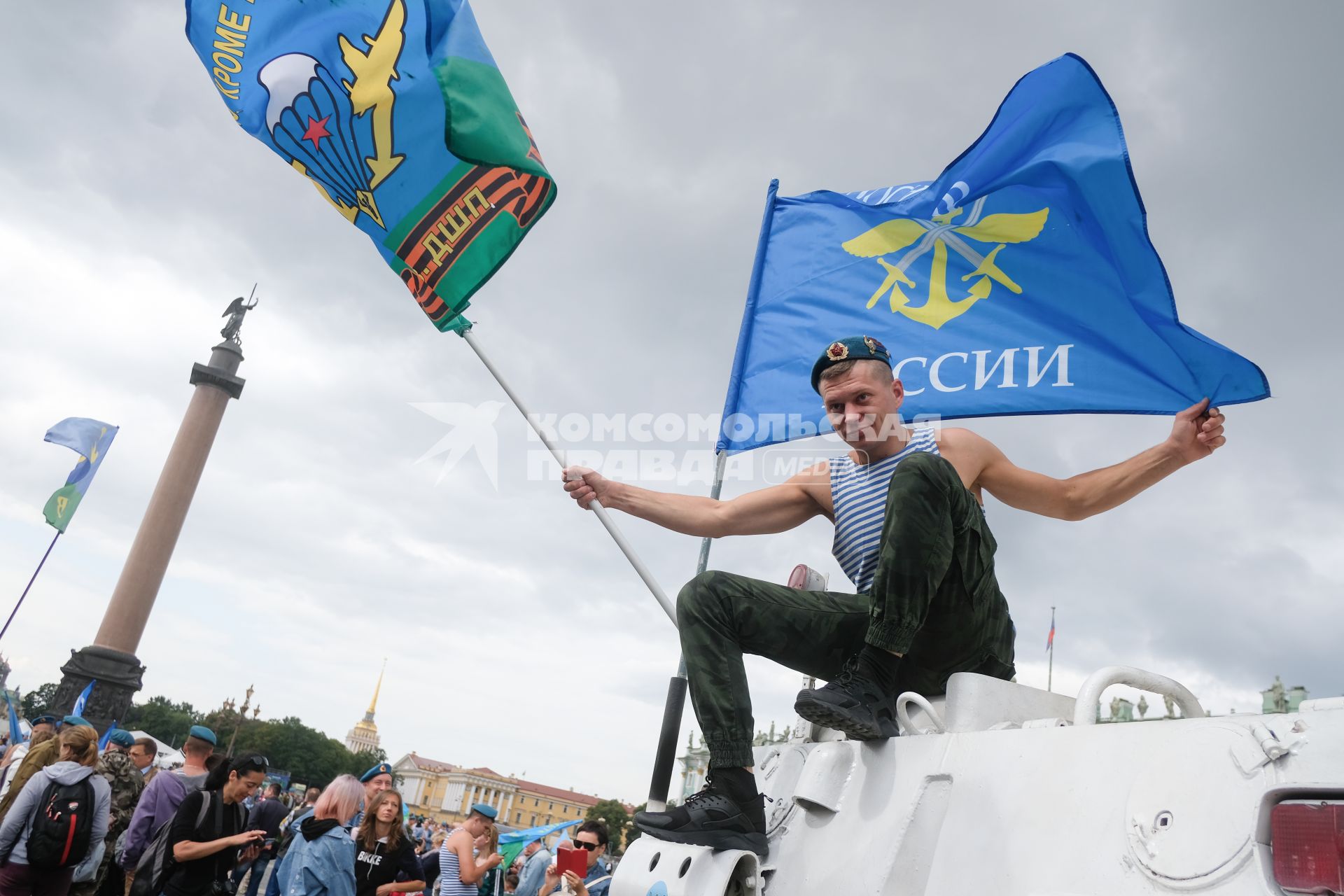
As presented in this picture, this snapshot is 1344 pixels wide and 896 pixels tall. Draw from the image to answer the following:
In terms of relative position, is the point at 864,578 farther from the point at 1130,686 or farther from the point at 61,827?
the point at 61,827

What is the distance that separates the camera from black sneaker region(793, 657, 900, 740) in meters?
2.25

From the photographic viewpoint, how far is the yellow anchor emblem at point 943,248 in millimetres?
5059

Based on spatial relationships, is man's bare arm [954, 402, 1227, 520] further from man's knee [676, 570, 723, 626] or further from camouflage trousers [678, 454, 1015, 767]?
man's knee [676, 570, 723, 626]

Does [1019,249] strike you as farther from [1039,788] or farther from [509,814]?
[509,814]

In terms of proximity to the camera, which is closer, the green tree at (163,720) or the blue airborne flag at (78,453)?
the blue airborne flag at (78,453)

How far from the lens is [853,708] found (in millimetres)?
2262

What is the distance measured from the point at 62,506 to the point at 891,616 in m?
20.6

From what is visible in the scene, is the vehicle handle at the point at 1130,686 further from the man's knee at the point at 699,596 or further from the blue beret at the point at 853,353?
the blue beret at the point at 853,353

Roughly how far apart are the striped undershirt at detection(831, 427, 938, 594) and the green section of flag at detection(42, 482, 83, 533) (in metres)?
19.7

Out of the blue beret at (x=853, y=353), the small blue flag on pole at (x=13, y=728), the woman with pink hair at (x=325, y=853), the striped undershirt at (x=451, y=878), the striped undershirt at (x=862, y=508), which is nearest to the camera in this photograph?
the striped undershirt at (x=862, y=508)

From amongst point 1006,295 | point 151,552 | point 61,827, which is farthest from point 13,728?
point 151,552

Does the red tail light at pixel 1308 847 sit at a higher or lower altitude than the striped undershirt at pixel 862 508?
lower

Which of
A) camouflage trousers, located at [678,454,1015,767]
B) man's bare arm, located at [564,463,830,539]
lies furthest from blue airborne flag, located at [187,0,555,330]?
camouflage trousers, located at [678,454,1015,767]

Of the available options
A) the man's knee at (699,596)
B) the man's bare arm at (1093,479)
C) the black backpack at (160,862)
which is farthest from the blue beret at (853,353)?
the black backpack at (160,862)
